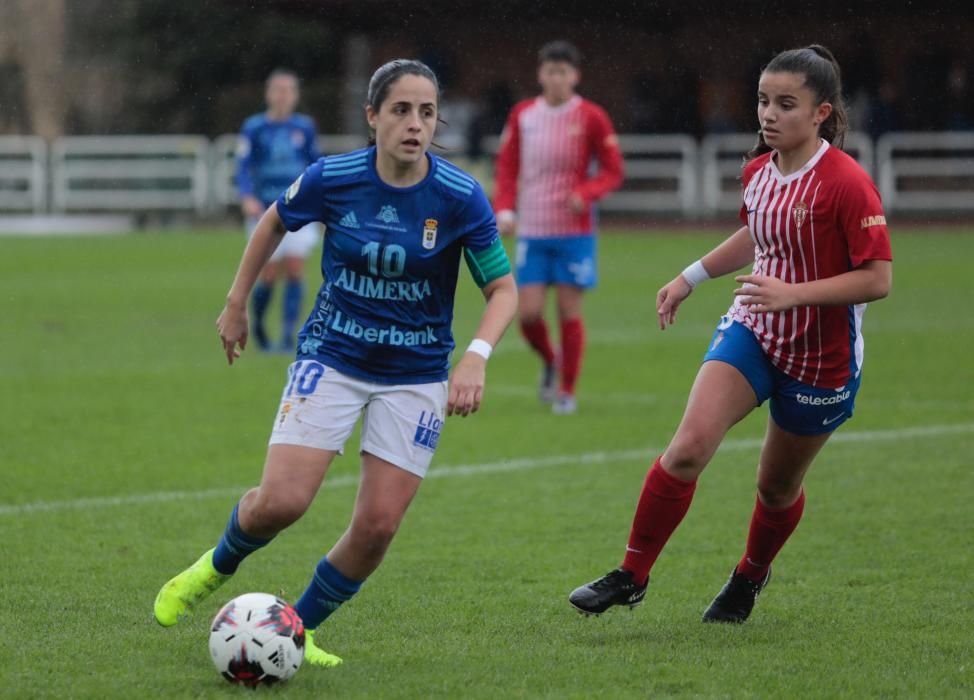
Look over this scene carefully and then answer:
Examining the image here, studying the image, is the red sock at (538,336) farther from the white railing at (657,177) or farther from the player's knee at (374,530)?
the white railing at (657,177)

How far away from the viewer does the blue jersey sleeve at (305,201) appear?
5.02 meters

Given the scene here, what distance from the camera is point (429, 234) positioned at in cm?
497

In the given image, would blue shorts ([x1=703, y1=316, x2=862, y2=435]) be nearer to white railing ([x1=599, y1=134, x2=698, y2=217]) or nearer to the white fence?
the white fence

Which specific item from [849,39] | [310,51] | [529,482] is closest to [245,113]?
[310,51]

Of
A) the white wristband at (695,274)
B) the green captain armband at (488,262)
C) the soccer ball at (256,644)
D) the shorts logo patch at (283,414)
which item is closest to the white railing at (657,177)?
the white wristband at (695,274)

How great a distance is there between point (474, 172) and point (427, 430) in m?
24.8

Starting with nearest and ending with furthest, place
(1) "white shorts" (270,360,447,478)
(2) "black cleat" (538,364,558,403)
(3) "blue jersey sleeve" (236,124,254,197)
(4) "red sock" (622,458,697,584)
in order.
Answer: (1) "white shorts" (270,360,447,478) < (4) "red sock" (622,458,697,584) < (2) "black cleat" (538,364,558,403) < (3) "blue jersey sleeve" (236,124,254,197)

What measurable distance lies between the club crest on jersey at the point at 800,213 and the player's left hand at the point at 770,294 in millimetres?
282

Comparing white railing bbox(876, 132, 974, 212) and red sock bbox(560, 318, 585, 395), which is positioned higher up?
white railing bbox(876, 132, 974, 212)

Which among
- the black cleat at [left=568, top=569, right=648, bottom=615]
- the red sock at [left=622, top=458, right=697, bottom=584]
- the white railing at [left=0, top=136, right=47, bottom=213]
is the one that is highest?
the red sock at [left=622, top=458, right=697, bottom=584]

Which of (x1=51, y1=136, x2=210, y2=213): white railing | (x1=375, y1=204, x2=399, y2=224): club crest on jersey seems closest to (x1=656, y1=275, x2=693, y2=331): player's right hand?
(x1=375, y1=204, x2=399, y2=224): club crest on jersey

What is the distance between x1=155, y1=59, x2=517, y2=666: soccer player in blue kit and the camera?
4.88 m

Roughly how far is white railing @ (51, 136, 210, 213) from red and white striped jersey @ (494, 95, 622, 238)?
20.4 metres

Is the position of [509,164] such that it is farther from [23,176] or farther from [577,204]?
[23,176]
